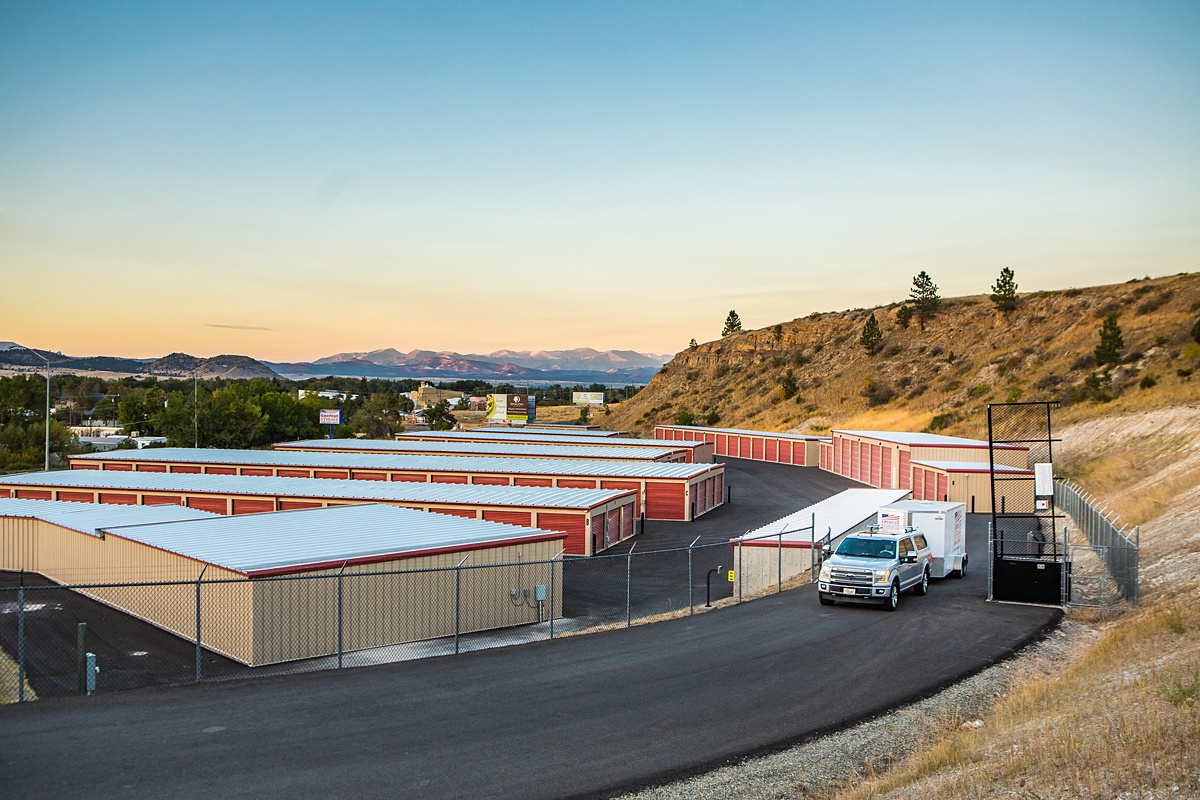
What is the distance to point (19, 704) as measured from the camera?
15648 millimetres

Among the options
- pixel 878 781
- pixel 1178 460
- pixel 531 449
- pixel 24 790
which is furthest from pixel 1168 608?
Answer: pixel 531 449

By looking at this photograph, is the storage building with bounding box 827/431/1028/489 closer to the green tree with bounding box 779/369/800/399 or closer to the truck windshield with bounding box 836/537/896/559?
the truck windshield with bounding box 836/537/896/559

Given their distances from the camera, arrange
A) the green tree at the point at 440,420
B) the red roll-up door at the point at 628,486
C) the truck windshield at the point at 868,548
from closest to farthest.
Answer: the truck windshield at the point at 868,548 → the red roll-up door at the point at 628,486 → the green tree at the point at 440,420

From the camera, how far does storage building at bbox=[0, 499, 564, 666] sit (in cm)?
2198

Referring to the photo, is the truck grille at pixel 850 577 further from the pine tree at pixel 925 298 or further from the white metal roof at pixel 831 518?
the pine tree at pixel 925 298

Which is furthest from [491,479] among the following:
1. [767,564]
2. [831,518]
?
[767,564]

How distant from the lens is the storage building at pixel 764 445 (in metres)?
95.1

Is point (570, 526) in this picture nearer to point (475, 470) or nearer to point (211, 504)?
point (475, 470)

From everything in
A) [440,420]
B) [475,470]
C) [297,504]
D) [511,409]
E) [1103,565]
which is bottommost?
[297,504]

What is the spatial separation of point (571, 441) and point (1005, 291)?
241ft

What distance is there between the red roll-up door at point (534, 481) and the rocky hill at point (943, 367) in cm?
4359

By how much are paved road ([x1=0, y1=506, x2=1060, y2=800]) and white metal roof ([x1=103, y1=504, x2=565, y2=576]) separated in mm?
5909

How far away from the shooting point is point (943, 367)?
4882 inches

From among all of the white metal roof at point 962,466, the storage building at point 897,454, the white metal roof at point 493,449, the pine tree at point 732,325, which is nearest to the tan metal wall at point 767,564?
the white metal roof at point 962,466
